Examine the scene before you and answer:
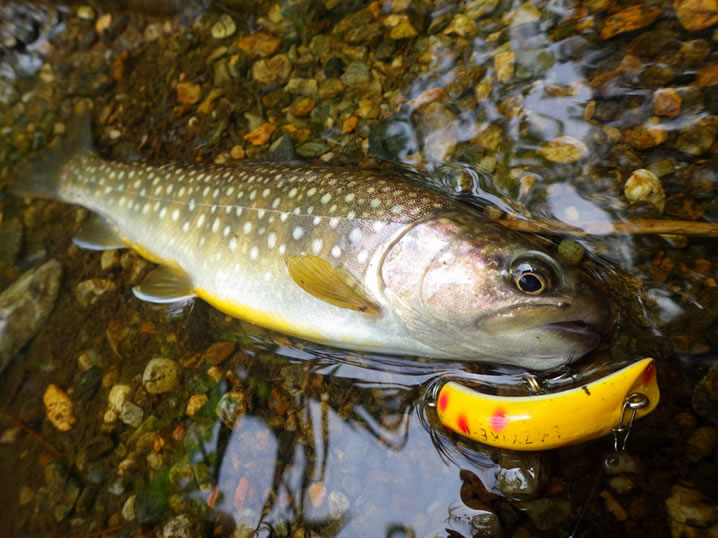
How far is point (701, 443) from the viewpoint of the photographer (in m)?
1.89

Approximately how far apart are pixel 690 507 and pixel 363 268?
70.3 inches

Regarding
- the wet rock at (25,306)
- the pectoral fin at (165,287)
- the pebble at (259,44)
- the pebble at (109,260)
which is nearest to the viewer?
the pectoral fin at (165,287)

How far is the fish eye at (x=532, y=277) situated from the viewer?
184cm

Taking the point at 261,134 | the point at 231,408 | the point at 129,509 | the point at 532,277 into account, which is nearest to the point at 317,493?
the point at 231,408

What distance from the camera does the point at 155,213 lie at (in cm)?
322

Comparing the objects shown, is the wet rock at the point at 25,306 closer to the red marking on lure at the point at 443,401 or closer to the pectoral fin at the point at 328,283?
the pectoral fin at the point at 328,283

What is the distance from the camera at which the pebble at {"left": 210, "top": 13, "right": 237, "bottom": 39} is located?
3955 mm

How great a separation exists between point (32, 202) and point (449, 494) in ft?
14.9

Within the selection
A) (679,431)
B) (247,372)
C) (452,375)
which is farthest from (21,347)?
(679,431)

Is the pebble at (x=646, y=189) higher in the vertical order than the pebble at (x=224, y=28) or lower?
lower

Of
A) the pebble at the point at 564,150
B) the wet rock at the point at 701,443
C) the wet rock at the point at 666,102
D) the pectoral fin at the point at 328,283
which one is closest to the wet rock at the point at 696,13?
the wet rock at the point at 666,102

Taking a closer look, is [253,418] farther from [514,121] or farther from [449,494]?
[514,121]

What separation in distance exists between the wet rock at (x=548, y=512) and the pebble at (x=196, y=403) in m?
1.97

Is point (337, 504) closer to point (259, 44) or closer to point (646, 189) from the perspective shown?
point (646, 189)
